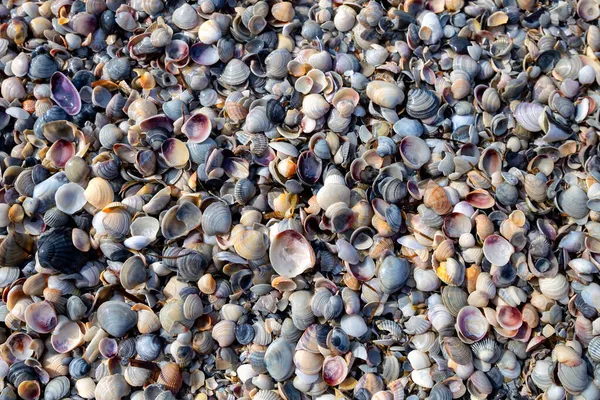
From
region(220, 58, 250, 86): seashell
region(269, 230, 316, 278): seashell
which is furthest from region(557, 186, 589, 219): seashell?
region(220, 58, 250, 86): seashell

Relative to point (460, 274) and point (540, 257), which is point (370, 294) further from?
point (540, 257)

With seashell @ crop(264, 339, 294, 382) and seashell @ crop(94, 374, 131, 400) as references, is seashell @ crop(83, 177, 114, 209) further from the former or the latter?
seashell @ crop(264, 339, 294, 382)

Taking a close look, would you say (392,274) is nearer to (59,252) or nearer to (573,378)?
(573,378)

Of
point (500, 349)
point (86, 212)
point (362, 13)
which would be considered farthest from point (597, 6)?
point (86, 212)

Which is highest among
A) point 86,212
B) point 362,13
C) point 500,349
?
point 362,13

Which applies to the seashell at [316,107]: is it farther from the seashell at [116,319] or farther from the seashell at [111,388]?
the seashell at [111,388]

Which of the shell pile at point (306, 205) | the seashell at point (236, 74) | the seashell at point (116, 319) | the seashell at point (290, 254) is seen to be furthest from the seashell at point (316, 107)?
the seashell at point (116, 319)

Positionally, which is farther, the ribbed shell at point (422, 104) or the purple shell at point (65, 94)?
the purple shell at point (65, 94)

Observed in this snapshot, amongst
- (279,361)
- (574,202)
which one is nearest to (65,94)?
(279,361)
